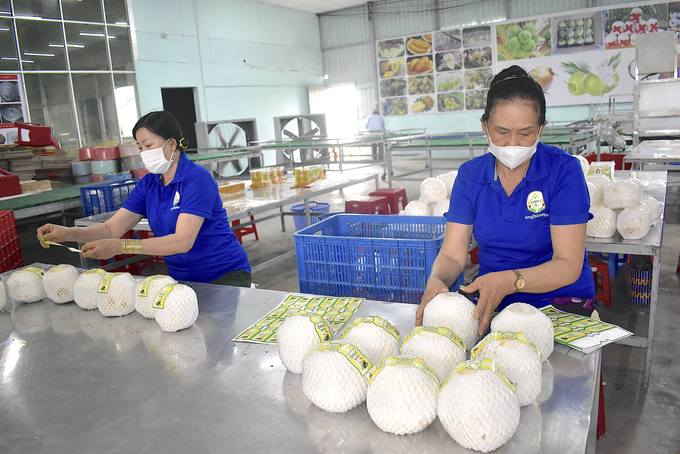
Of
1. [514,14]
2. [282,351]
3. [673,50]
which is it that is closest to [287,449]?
[282,351]

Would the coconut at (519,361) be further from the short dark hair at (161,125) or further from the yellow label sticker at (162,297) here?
the short dark hair at (161,125)

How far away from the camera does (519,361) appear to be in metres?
1.03

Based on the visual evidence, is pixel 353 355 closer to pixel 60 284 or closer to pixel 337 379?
pixel 337 379

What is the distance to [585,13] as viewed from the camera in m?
11.3

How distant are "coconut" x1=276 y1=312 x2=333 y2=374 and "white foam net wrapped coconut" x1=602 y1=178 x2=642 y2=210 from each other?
2091 millimetres

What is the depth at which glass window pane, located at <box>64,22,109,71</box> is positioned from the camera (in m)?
8.53

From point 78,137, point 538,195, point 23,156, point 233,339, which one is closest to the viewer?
point 233,339

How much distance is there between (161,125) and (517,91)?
5.22 ft

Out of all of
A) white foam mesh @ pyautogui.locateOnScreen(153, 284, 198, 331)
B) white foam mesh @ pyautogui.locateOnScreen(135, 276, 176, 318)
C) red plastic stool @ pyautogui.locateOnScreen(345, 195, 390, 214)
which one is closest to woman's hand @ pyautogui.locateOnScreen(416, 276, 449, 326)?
white foam mesh @ pyautogui.locateOnScreen(153, 284, 198, 331)

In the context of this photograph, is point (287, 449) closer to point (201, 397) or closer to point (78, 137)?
point (201, 397)

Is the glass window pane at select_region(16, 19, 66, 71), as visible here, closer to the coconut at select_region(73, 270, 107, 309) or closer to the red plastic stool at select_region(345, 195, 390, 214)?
the red plastic stool at select_region(345, 195, 390, 214)

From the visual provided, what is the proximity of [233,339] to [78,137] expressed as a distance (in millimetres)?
8802

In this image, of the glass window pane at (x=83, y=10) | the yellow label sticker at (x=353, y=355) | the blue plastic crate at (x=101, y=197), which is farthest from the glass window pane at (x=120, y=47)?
the yellow label sticker at (x=353, y=355)

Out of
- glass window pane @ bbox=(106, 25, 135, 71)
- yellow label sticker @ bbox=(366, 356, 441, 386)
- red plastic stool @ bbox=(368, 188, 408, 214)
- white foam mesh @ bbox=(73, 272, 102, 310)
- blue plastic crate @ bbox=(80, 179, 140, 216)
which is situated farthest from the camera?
glass window pane @ bbox=(106, 25, 135, 71)
